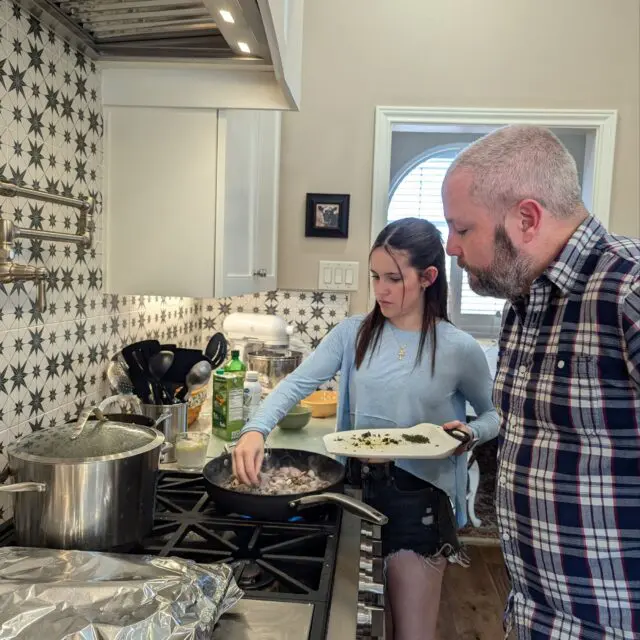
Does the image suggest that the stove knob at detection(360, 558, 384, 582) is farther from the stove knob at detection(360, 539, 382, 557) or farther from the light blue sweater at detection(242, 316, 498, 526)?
the light blue sweater at detection(242, 316, 498, 526)

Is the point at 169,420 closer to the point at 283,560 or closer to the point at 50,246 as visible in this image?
the point at 50,246

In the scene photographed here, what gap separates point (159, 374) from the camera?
69.2 inches

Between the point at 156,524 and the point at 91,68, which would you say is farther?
the point at 91,68

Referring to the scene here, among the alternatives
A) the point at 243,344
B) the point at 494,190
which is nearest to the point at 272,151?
the point at 243,344

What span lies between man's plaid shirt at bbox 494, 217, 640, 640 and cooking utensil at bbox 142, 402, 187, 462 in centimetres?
98

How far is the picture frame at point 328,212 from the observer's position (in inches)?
110

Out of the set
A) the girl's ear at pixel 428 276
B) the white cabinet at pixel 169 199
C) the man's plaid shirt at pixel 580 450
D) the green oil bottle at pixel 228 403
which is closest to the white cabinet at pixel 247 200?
the white cabinet at pixel 169 199

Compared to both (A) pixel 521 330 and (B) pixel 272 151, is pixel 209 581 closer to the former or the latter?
(A) pixel 521 330

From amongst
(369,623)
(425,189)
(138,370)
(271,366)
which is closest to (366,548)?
(369,623)

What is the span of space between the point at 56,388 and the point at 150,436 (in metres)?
0.62

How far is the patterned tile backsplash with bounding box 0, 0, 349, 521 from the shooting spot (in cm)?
137

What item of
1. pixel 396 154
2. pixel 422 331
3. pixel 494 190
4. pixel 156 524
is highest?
pixel 396 154

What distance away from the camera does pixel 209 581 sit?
34.7 inches

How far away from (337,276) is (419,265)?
1.16 m
